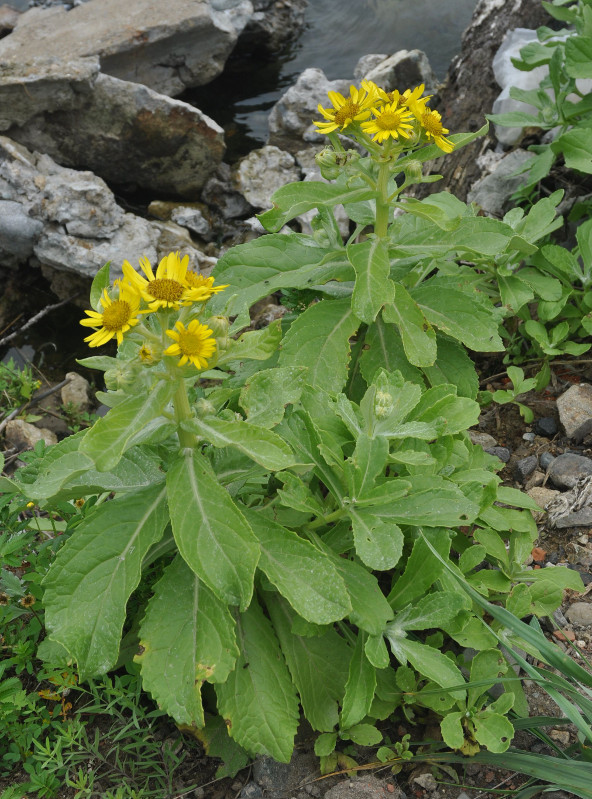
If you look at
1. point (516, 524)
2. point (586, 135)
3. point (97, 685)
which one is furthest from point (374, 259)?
point (97, 685)

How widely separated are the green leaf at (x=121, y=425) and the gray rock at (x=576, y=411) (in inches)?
79.0

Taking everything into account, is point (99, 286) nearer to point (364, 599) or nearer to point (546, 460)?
point (364, 599)

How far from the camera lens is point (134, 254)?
578 centimetres

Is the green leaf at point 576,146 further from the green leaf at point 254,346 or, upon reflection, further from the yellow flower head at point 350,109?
the green leaf at point 254,346

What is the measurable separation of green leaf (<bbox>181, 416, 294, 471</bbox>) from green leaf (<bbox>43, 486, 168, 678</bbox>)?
33cm

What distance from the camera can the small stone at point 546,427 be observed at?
3291 mm

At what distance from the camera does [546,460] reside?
312cm

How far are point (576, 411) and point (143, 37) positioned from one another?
6.42 meters

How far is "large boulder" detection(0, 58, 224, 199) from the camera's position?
646cm

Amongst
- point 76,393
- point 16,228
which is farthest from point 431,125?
point 16,228

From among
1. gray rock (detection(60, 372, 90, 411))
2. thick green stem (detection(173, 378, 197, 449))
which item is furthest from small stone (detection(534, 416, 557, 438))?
gray rock (detection(60, 372, 90, 411))

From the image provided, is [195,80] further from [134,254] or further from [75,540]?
[75,540]

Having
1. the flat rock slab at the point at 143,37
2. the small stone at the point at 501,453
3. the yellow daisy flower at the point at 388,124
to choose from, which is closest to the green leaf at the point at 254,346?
the yellow daisy flower at the point at 388,124

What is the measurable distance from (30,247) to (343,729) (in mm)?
4983
